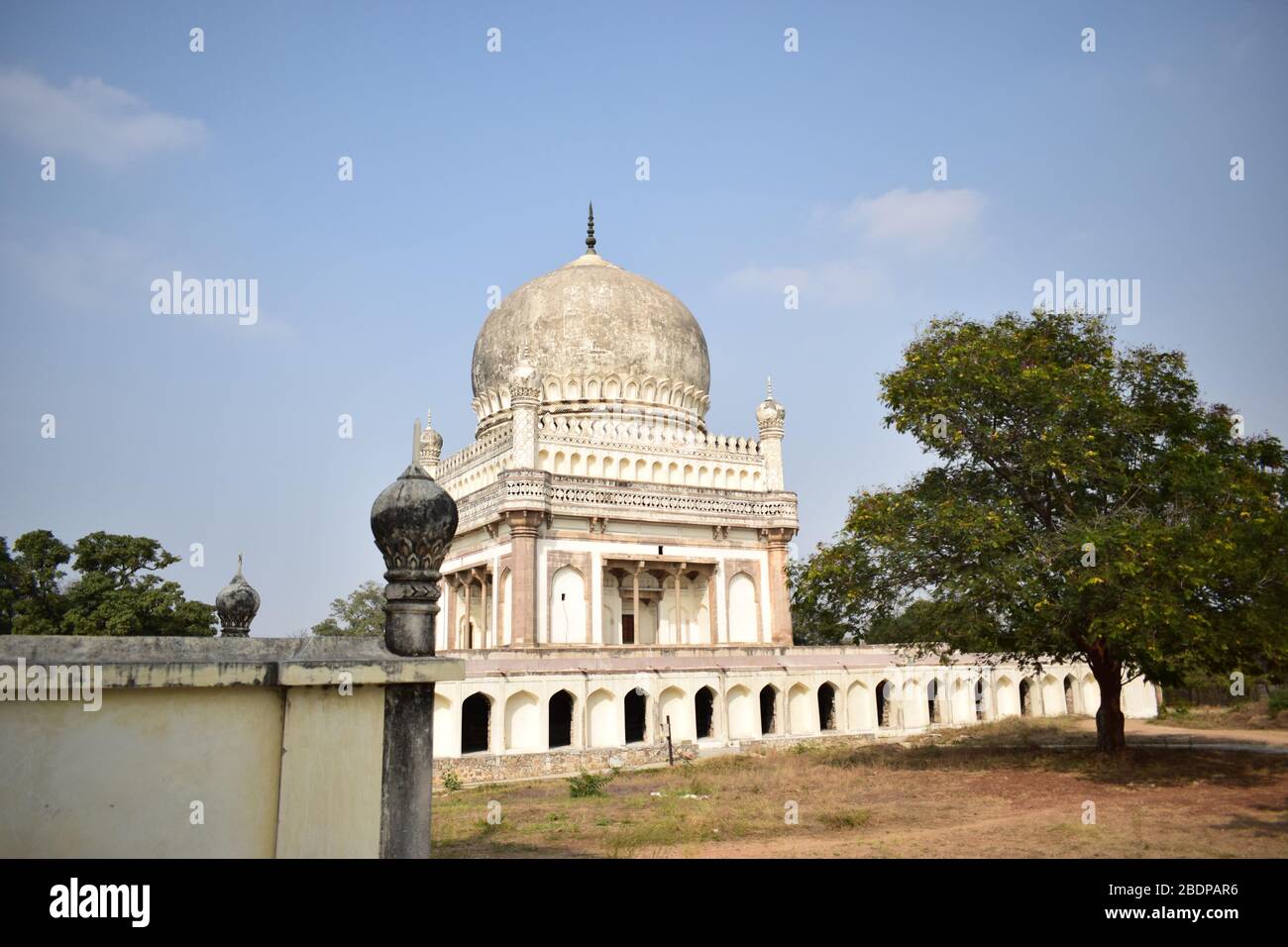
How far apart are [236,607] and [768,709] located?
67.4 ft

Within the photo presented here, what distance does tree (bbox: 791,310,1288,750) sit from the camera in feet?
51.0

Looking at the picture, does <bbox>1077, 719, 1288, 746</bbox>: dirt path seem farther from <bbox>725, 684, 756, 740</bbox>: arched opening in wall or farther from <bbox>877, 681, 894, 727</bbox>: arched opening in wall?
<bbox>725, 684, 756, 740</bbox>: arched opening in wall

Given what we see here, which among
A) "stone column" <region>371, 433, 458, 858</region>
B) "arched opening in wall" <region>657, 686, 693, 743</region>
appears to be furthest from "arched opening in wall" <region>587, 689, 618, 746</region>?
"stone column" <region>371, 433, 458, 858</region>

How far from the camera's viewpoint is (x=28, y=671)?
189 inches

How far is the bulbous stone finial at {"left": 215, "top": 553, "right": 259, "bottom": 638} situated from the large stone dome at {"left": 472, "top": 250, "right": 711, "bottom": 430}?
22852 mm

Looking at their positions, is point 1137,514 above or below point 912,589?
above

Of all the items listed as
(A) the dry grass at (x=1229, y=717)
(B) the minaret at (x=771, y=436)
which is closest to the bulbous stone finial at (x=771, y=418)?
(B) the minaret at (x=771, y=436)

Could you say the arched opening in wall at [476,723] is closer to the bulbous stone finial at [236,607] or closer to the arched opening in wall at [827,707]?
the arched opening in wall at [827,707]

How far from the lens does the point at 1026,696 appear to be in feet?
107

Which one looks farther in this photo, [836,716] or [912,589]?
[836,716]

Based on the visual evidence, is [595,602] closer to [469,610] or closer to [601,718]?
[601,718]
